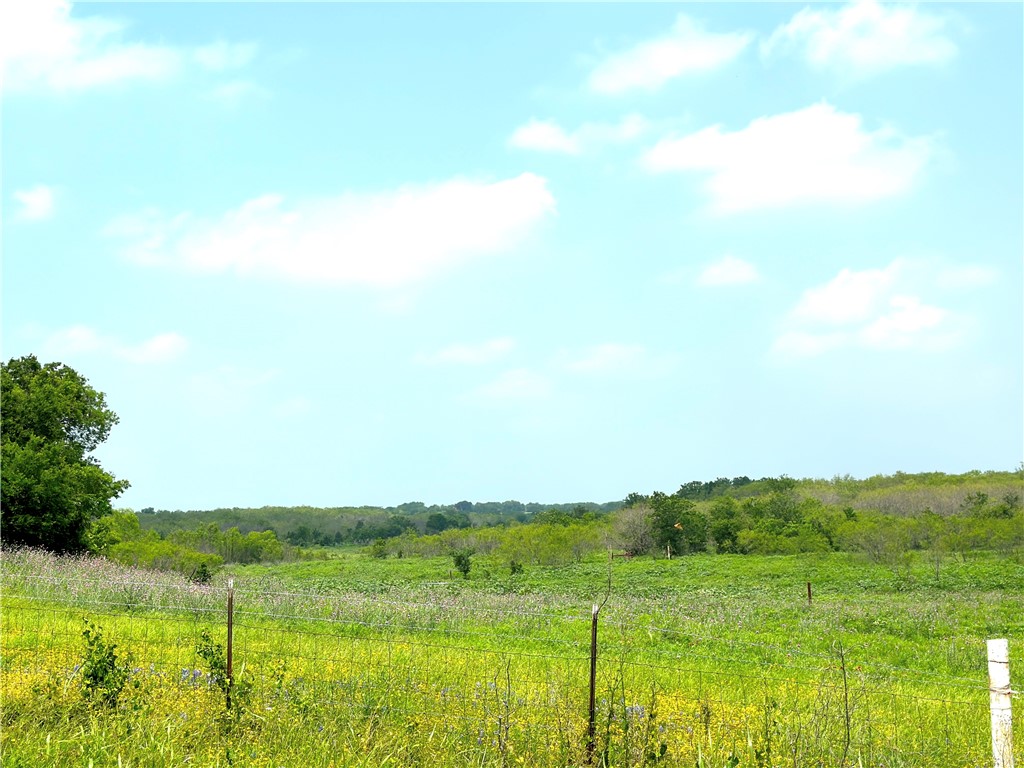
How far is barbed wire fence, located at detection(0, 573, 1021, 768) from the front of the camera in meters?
7.05

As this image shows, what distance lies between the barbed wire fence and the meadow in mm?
50

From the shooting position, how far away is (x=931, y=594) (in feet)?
108

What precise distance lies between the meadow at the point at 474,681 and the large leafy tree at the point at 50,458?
29.7ft

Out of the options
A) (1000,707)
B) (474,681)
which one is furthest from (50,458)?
(1000,707)

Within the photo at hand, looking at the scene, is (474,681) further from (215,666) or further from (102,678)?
(102,678)

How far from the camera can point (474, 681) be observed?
1062cm

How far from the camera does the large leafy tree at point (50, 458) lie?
31578mm

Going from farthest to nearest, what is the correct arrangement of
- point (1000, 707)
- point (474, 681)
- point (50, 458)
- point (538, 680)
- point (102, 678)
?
point (50, 458) < point (538, 680) < point (474, 681) < point (102, 678) < point (1000, 707)

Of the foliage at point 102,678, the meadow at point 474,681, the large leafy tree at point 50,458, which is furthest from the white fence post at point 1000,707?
the large leafy tree at point 50,458

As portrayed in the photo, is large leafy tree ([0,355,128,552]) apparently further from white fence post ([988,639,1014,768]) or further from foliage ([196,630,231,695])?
white fence post ([988,639,1014,768])

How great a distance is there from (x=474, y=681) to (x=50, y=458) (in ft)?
90.8

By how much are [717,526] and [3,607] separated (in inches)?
2155

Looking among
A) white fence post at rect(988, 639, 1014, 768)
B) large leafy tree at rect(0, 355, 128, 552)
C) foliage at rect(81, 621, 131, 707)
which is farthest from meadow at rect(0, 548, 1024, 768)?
large leafy tree at rect(0, 355, 128, 552)

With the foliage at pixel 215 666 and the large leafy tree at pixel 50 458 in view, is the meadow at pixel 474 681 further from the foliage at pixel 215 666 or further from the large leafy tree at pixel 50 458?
the large leafy tree at pixel 50 458
